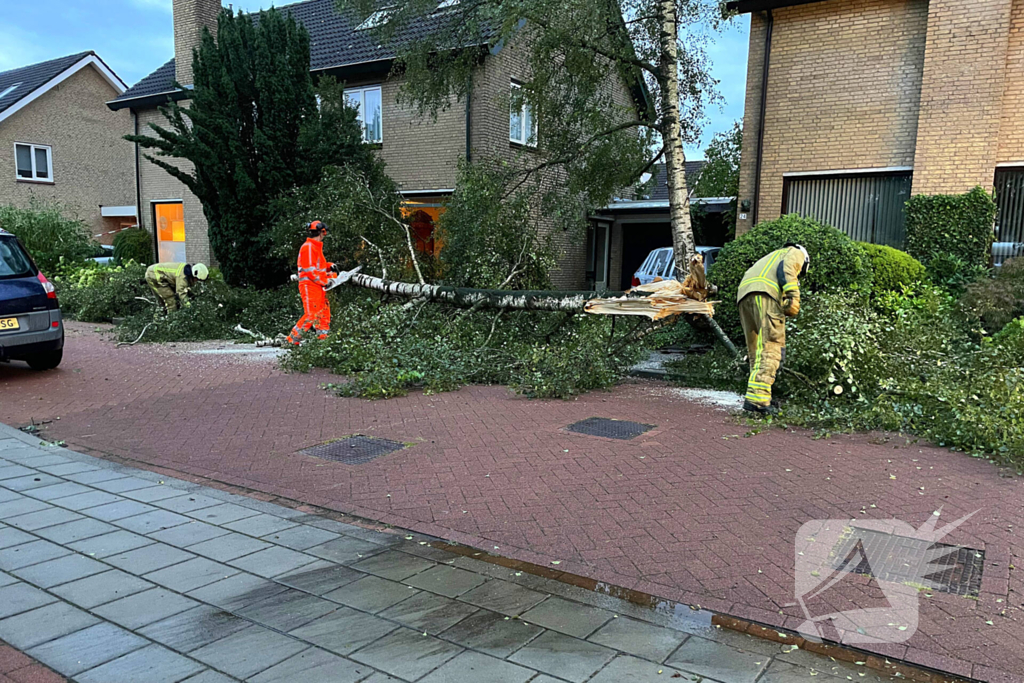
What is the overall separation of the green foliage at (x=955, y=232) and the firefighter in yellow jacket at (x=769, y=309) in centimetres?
512

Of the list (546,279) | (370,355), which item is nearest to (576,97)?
(546,279)

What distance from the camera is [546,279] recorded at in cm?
1110

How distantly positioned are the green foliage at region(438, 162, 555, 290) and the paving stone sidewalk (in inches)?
261

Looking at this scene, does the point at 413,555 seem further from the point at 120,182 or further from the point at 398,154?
the point at 120,182

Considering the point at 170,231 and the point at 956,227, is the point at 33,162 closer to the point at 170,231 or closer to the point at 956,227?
the point at 170,231

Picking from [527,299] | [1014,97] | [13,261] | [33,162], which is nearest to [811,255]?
[527,299]

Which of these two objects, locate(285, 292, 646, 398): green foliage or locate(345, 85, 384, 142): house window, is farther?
locate(345, 85, 384, 142): house window

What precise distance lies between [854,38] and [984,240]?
3.95 meters

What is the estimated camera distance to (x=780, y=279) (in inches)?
261

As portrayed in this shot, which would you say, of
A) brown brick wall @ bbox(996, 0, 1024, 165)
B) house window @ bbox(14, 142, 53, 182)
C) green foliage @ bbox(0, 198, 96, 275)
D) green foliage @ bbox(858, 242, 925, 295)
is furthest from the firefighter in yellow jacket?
house window @ bbox(14, 142, 53, 182)

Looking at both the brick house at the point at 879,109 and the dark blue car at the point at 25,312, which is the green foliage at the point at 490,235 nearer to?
the brick house at the point at 879,109

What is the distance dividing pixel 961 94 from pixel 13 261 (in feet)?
44.2

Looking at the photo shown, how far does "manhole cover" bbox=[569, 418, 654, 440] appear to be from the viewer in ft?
19.6

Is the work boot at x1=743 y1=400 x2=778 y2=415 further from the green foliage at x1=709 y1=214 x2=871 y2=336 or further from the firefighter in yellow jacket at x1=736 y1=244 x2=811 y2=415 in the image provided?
the green foliage at x1=709 y1=214 x2=871 y2=336
